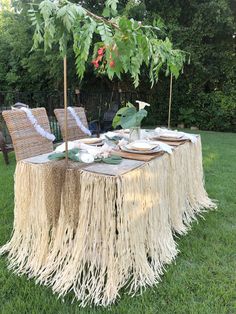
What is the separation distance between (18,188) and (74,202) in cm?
42

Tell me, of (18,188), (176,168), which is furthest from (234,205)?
(18,188)

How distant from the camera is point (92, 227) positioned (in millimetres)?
1655

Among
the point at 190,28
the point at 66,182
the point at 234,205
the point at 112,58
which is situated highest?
the point at 190,28

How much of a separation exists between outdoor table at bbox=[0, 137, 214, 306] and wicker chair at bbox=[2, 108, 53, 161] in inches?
26.9

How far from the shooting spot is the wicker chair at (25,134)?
2484 millimetres

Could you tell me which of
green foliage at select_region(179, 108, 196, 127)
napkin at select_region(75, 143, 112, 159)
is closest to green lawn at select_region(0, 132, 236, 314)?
napkin at select_region(75, 143, 112, 159)

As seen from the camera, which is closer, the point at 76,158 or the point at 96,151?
the point at 76,158

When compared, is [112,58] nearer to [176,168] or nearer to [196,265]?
[176,168]

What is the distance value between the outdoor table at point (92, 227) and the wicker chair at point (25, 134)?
0.68 meters

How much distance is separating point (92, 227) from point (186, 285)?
2.08 ft

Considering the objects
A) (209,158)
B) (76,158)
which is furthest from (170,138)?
(209,158)

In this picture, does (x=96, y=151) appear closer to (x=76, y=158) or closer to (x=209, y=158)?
(x=76, y=158)

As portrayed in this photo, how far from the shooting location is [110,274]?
165 centimetres

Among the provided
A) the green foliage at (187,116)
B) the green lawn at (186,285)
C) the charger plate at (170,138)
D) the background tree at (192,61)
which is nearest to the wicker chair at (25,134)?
the green lawn at (186,285)
